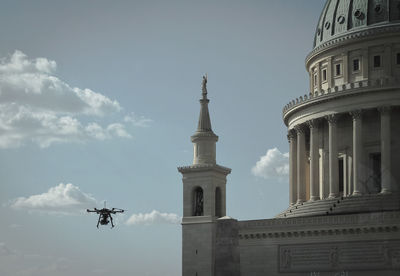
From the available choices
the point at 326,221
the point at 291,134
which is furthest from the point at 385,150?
the point at 291,134

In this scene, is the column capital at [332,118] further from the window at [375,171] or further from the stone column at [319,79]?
the stone column at [319,79]

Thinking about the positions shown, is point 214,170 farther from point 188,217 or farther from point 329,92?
point 329,92

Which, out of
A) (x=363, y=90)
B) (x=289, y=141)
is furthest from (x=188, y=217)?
(x=363, y=90)

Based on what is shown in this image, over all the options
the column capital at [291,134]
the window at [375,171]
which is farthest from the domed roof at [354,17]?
the window at [375,171]

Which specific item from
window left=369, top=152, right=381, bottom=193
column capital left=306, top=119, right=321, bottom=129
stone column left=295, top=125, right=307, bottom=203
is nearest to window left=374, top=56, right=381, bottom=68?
column capital left=306, top=119, right=321, bottom=129

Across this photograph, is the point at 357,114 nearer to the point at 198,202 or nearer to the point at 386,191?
the point at 386,191

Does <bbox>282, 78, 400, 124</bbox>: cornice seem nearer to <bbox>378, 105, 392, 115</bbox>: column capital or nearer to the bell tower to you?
<bbox>378, 105, 392, 115</bbox>: column capital
